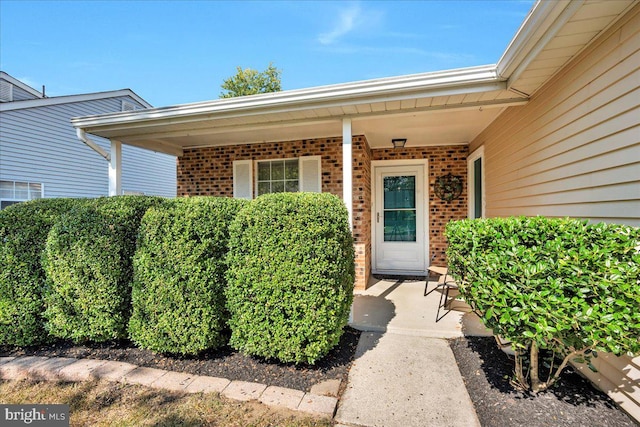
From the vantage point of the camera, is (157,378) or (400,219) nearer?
(157,378)

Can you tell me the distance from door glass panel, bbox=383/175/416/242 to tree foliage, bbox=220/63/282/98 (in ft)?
47.3

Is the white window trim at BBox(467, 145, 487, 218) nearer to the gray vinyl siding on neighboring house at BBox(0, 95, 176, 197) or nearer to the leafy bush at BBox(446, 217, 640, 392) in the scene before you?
the leafy bush at BBox(446, 217, 640, 392)

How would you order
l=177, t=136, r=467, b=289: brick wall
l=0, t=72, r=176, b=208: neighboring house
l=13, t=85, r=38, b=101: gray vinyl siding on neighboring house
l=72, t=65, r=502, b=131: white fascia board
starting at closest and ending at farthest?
l=72, t=65, r=502, b=131: white fascia board
l=177, t=136, r=467, b=289: brick wall
l=0, t=72, r=176, b=208: neighboring house
l=13, t=85, r=38, b=101: gray vinyl siding on neighboring house

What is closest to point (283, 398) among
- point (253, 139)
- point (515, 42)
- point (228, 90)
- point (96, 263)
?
point (96, 263)

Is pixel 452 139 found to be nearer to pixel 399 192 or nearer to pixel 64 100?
pixel 399 192

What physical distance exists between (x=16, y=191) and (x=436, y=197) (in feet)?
34.8

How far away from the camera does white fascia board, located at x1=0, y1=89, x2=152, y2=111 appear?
7.73 metres

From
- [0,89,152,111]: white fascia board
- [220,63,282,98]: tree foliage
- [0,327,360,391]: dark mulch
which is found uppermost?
[220,63,282,98]: tree foliage

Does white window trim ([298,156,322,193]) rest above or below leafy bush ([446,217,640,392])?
above

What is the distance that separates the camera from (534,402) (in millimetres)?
1890

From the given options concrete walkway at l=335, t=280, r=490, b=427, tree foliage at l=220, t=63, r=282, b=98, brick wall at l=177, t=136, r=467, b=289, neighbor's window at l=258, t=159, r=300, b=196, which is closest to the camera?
concrete walkway at l=335, t=280, r=490, b=427

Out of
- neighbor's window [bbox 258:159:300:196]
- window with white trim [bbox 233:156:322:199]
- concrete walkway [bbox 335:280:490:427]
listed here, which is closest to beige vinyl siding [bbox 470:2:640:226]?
concrete walkway [bbox 335:280:490:427]

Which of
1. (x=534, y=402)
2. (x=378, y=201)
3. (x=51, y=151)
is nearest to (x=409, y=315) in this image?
(x=534, y=402)

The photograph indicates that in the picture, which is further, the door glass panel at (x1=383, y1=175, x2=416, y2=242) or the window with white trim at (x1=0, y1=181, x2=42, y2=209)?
the window with white trim at (x1=0, y1=181, x2=42, y2=209)
